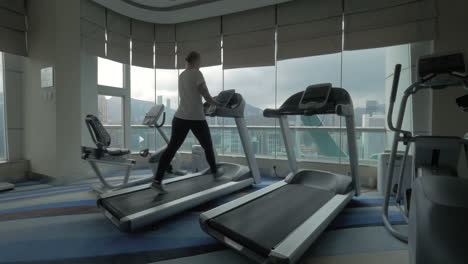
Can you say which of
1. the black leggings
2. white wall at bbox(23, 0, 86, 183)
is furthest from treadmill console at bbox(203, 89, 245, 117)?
white wall at bbox(23, 0, 86, 183)

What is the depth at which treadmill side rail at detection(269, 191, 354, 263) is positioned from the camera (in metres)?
1.42

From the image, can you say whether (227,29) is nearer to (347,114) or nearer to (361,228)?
(347,114)

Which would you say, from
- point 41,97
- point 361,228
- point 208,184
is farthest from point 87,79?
point 361,228

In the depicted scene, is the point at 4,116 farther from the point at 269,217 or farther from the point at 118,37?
the point at 269,217

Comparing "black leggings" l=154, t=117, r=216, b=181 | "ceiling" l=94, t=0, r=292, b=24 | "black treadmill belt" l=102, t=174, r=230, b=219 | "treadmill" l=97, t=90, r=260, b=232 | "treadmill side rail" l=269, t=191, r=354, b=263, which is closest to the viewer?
"treadmill side rail" l=269, t=191, r=354, b=263

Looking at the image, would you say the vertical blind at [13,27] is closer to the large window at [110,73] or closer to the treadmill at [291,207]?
the large window at [110,73]

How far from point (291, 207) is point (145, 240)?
1257 millimetres

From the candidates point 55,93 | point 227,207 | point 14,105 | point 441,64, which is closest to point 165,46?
point 55,93

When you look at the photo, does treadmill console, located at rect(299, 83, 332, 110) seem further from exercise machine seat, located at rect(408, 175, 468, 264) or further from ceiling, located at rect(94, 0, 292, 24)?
ceiling, located at rect(94, 0, 292, 24)

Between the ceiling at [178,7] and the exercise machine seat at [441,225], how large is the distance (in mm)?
3993

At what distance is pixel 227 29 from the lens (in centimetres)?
465

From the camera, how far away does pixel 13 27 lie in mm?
3709

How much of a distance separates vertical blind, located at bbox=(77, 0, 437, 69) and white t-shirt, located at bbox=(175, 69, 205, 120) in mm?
1928

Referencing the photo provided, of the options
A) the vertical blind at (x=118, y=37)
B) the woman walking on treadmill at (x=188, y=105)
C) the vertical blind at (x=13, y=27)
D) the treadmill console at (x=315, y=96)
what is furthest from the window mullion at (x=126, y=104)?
the treadmill console at (x=315, y=96)
